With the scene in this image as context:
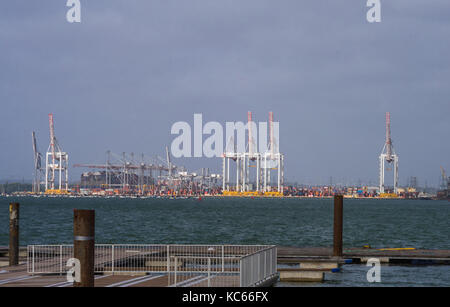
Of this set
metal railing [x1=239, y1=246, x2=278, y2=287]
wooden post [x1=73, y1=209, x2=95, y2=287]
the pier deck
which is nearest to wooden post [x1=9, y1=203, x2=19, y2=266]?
the pier deck

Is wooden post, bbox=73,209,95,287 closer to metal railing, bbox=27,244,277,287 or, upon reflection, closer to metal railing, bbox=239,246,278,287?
metal railing, bbox=27,244,277,287

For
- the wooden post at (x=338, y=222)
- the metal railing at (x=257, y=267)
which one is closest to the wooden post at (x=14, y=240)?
the metal railing at (x=257, y=267)

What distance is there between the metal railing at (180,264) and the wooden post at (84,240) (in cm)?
524

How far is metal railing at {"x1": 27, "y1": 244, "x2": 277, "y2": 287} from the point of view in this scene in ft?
58.6

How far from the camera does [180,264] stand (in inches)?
984

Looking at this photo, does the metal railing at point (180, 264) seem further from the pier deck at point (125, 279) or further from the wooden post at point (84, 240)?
the wooden post at point (84, 240)

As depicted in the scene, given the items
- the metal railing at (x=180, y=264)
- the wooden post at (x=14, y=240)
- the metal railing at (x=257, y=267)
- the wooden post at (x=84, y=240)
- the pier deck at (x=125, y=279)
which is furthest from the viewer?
the wooden post at (x=14, y=240)

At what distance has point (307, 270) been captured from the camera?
2467 cm

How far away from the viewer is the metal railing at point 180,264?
1786cm

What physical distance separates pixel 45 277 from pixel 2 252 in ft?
33.6

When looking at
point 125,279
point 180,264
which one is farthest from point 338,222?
point 125,279

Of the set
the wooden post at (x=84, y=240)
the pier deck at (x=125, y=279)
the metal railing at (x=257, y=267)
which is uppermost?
the wooden post at (x=84, y=240)
